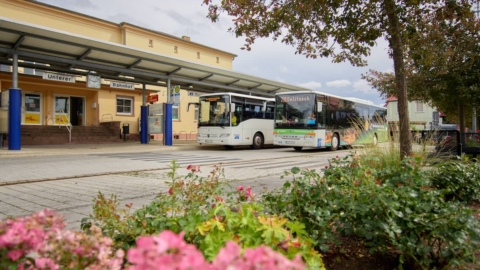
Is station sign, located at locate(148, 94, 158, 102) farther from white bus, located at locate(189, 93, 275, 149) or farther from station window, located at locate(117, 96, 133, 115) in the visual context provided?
station window, located at locate(117, 96, 133, 115)

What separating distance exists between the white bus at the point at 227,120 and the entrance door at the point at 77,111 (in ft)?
38.7

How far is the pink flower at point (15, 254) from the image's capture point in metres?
1.16

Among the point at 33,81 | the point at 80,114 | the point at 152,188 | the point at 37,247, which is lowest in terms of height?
the point at 152,188

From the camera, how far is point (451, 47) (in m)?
9.66

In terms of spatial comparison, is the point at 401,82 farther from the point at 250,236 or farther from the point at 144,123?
the point at 144,123

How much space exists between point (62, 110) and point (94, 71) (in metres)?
8.36

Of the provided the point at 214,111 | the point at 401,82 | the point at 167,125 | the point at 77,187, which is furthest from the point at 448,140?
the point at 167,125

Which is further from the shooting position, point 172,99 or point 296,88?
point 296,88

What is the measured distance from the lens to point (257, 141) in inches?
794

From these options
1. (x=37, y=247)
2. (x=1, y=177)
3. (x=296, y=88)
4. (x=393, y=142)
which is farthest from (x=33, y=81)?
(x=37, y=247)

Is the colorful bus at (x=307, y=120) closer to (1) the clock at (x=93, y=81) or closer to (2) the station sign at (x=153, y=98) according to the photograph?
(2) the station sign at (x=153, y=98)

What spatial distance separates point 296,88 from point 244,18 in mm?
22007

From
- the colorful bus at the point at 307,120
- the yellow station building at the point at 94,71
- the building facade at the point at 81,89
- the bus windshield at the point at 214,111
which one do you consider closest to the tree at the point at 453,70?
the colorful bus at the point at 307,120

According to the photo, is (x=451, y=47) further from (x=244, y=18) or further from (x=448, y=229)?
(x=448, y=229)
